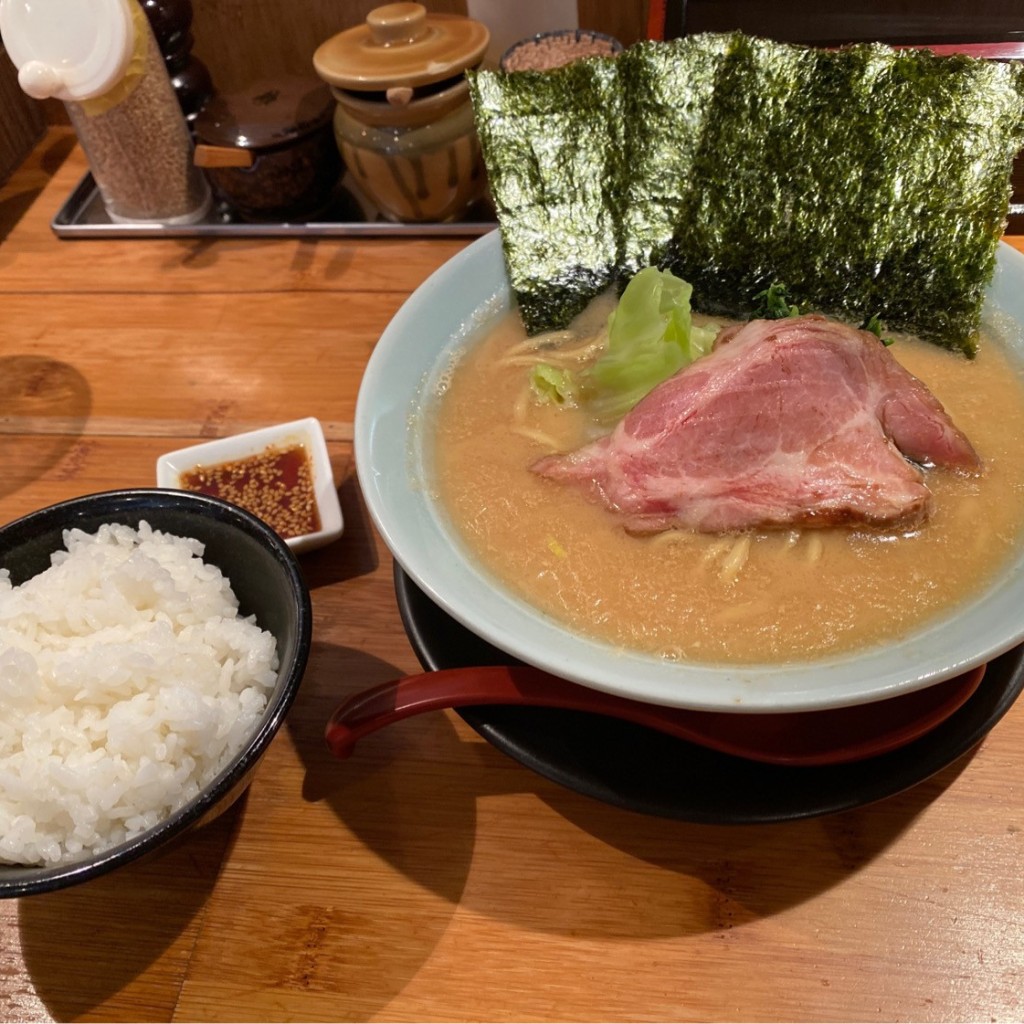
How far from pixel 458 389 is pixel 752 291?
59cm

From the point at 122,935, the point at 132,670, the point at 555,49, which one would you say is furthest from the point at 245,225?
the point at 122,935

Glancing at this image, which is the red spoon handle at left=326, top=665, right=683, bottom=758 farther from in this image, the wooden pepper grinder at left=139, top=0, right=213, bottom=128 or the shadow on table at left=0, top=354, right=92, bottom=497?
the wooden pepper grinder at left=139, top=0, right=213, bottom=128

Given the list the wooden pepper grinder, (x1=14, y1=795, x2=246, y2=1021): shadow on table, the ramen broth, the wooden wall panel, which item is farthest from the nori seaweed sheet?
the wooden wall panel

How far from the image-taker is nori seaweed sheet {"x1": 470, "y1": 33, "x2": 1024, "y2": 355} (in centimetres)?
144

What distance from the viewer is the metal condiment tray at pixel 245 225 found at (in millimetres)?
2158

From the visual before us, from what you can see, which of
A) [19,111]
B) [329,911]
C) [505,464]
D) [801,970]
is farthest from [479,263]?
[19,111]

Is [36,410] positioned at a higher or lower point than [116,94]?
lower

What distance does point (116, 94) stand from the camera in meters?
2.03

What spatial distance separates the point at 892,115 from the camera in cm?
149

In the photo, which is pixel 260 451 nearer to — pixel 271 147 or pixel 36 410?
pixel 36 410

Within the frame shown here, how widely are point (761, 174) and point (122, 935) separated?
63.1 inches

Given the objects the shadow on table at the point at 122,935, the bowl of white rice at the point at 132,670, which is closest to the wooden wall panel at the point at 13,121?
the bowl of white rice at the point at 132,670

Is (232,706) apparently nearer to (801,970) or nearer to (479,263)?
(801,970)

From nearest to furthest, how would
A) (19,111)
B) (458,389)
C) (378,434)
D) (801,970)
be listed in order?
(801,970)
(378,434)
(458,389)
(19,111)
